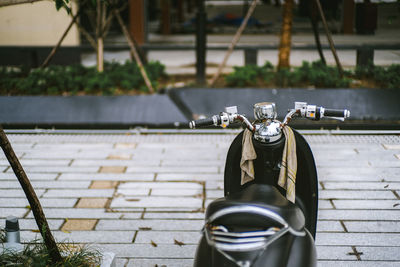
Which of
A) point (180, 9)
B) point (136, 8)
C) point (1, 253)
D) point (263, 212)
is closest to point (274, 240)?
point (263, 212)

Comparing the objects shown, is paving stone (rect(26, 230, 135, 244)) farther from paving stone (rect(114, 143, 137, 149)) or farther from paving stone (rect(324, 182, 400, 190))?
paving stone (rect(114, 143, 137, 149))

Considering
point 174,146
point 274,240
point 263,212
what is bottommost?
point 174,146

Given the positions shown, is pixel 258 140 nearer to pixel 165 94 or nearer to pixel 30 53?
pixel 165 94

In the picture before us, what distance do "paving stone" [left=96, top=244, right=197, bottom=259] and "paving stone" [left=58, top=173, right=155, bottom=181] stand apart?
1.45 metres

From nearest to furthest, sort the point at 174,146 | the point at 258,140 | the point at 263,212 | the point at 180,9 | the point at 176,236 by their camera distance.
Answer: the point at 263,212, the point at 258,140, the point at 176,236, the point at 174,146, the point at 180,9

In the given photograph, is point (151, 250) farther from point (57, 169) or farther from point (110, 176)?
point (57, 169)

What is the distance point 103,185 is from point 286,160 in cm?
261

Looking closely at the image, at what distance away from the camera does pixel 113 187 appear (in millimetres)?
5156

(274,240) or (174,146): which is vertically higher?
(274,240)

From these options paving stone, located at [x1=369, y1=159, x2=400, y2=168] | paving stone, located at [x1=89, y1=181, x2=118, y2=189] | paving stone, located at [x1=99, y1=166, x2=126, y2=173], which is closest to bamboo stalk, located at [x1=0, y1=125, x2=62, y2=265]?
paving stone, located at [x1=89, y1=181, x2=118, y2=189]

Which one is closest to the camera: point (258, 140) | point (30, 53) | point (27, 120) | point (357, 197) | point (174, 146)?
point (258, 140)

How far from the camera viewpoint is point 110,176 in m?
5.45

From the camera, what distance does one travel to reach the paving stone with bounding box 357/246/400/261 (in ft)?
12.3

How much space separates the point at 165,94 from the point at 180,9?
13.2m
